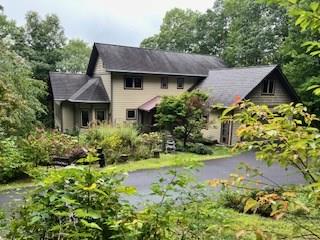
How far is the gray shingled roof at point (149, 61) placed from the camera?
20562mm

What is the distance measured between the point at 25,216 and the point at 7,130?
10427 millimetres

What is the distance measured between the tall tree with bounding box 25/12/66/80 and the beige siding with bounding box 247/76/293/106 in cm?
1723

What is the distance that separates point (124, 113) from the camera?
69.0 feet

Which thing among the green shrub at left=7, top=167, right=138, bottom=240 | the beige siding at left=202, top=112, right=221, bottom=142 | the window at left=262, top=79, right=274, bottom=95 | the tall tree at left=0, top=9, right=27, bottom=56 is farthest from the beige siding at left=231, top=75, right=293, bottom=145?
the tall tree at left=0, top=9, right=27, bottom=56

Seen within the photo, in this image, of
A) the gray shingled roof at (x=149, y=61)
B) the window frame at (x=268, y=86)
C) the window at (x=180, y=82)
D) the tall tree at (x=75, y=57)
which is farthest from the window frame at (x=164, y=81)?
the tall tree at (x=75, y=57)

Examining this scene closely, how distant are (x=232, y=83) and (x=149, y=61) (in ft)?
20.6

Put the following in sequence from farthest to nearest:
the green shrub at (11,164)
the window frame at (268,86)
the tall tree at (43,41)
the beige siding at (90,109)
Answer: the tall tree at (43,41), the beige siding at (90,109), the window frame at (268,86), the green shrub at (11,164)

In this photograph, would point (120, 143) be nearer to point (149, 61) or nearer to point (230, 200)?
point (230, 200)

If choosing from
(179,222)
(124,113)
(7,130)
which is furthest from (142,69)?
(179,222)

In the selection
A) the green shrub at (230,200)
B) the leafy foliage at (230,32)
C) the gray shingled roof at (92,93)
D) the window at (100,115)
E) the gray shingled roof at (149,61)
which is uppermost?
the leafy foliage at (230,32)

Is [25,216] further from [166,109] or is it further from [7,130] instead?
[166,109]

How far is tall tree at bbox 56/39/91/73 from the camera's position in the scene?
34.1m

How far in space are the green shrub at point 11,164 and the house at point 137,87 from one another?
966cm

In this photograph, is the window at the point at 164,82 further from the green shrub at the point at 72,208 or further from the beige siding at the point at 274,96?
the green shrub at the point at 72,208
